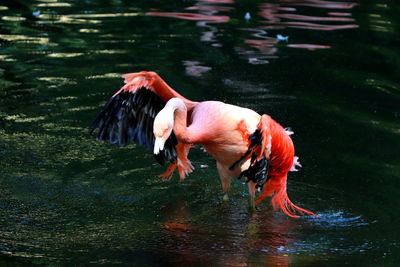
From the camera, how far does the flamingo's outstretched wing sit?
22.1ft

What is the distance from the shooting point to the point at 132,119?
7137 millimetres

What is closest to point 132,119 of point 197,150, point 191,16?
point 197,150

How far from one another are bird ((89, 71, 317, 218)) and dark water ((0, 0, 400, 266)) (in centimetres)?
32

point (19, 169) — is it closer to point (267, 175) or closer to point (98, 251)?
point (98, 251)

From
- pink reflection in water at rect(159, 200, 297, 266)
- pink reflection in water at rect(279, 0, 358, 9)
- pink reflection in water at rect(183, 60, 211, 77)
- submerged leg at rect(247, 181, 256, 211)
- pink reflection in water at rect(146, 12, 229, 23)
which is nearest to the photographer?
pink reflection in water at rect(159, 200, 297, 266)

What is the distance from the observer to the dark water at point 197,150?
6.22 m

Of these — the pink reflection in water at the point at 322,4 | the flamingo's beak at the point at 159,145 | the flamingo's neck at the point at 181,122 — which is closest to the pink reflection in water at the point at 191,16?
the pink reflection in water at the point at 322,4

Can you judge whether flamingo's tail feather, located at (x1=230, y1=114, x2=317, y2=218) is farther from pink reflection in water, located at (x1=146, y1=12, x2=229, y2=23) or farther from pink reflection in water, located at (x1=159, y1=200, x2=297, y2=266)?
pink reflection in water, located at (x1=146, y1=12, x2=229, y2=23)

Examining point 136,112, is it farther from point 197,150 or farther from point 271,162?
point 197,150

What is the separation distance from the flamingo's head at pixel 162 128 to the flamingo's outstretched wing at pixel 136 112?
789mm

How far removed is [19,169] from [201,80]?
3604 mm

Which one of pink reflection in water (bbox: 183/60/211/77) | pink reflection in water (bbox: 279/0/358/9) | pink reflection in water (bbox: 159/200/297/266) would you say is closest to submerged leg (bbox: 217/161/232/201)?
pink reflection in water (bbox: 159/200/297/266)

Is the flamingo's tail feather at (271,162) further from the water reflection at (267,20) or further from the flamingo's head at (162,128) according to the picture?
the water reflection at (267,20)

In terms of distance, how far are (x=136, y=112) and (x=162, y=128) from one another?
129cm
